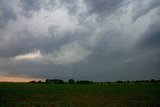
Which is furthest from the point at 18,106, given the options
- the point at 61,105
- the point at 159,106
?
the point at 159,106

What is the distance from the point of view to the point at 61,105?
2752cm

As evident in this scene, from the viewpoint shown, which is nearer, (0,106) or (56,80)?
(0,106)

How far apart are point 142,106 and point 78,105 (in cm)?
617

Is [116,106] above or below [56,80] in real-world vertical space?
below

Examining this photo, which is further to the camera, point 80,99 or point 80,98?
point 80,98

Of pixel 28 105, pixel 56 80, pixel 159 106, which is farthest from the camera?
pixel 56 80

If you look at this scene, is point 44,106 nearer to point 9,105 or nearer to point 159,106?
point 9,105

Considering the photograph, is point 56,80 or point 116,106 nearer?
point 116,106

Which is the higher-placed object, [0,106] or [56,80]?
[56,80]

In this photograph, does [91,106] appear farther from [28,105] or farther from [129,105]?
[28,105]

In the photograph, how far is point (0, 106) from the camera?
27016 millimetres

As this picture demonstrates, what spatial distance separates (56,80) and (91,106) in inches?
5680

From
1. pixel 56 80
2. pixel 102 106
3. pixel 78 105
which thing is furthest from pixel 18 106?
pixel 56 80

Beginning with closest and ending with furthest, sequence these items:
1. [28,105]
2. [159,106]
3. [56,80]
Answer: [159,106]
[28,105]
[56,80]
